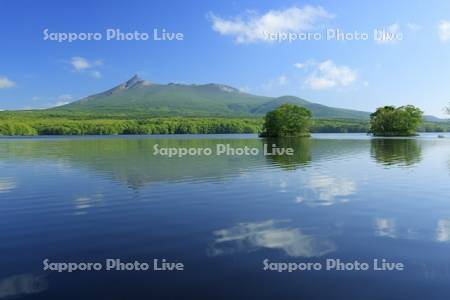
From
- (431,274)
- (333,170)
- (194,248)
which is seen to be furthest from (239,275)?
(333,170)

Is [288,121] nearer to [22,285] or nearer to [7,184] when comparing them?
[7,184]

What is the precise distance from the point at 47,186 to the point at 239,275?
22713 millimetres

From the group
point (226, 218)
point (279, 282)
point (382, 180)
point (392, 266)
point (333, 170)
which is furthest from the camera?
point (333, 170)

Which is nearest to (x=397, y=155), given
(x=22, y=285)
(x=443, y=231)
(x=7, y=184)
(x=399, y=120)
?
(x=443, y=231)

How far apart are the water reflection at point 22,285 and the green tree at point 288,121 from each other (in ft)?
479

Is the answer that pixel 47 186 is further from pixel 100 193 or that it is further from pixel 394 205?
pixel 394 205

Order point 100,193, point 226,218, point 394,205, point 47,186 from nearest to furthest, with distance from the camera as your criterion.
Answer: point 226,218
point 394,205
point 100,193
point 47,186

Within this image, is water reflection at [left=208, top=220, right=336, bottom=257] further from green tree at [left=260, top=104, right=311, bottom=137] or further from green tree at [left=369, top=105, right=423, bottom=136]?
green tree at [left=369, top=105, right=423, bottom=136]

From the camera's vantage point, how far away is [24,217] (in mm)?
20156

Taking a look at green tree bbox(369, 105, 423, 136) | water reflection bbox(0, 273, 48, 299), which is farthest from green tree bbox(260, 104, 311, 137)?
water reflection bbox(0, 273, 48, 299)

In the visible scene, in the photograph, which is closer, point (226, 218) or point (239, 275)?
point (239, 275)

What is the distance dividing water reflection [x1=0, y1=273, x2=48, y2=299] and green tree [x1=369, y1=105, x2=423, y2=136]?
169951mm

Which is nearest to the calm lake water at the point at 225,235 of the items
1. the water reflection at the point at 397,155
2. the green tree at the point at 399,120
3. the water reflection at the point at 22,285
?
the water reflection at the point at 22,285

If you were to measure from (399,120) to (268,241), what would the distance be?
165m
